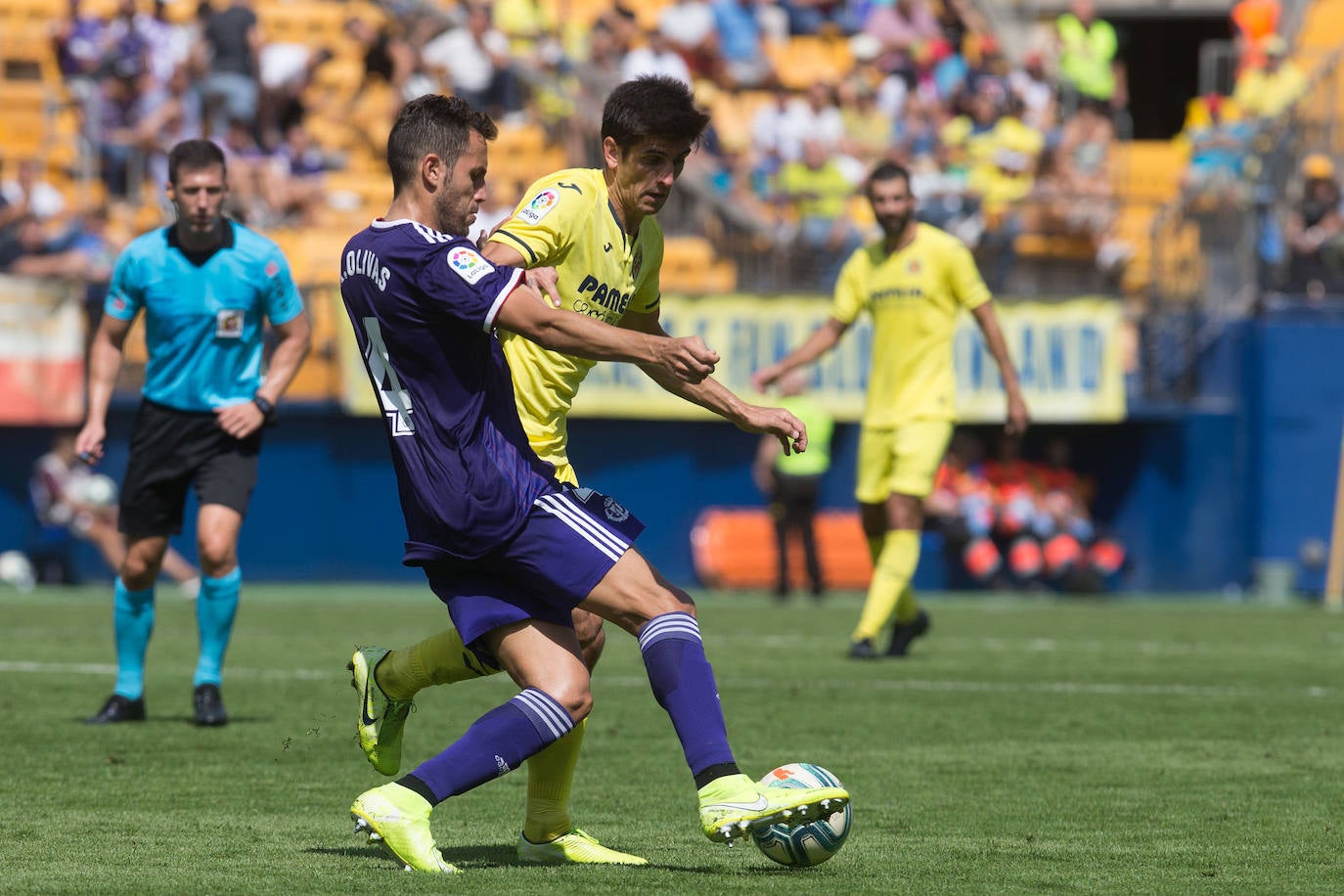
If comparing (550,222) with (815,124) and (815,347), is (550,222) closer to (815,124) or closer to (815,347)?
(815,347)

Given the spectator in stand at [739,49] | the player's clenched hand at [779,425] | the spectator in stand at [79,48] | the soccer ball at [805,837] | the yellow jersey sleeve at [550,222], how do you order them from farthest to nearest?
1. the spectator in stand at [739,49]
2. the spectator in stand at [79,48]
3. the yellow jersey sleeve at [550,222]
4. the soccer ball at [805,837]
5. the player's clenched hand at [779,425]

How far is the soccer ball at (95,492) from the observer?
62.2 ft

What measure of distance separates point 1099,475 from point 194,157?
14412 millimetres

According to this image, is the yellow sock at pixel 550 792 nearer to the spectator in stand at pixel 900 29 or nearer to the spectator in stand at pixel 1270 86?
the spectator in stand at pixel 900 29

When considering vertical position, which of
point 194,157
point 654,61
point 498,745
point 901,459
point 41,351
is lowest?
point 498,745

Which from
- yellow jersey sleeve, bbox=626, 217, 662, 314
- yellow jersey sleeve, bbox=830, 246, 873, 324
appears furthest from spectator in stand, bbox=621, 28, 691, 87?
yellow jersey sleeve, bbox=626, 217, 662, 314

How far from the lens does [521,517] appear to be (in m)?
5.26

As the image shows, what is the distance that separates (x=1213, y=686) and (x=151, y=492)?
17.7ft

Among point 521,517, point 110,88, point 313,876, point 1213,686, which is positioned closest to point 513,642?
point 521,517

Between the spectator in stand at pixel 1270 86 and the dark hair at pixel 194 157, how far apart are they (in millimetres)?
17444

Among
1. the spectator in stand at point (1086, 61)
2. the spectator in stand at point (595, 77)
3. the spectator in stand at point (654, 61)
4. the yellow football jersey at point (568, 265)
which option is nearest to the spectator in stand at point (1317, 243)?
the spectator in stand at point (1086, 61)

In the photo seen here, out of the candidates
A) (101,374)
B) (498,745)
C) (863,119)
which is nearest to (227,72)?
(863,119)

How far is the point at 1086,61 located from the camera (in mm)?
24234

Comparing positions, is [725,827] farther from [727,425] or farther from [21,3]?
[21,3]
